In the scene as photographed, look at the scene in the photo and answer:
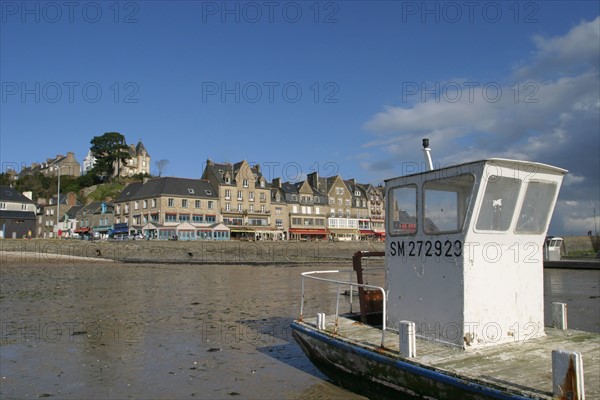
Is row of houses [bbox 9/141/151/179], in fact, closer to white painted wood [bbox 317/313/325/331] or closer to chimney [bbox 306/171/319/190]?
chimney [bbox 306/171/319/190]

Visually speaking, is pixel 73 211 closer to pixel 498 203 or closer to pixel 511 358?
pixel 498 203

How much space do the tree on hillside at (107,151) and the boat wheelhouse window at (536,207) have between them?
4752 inches

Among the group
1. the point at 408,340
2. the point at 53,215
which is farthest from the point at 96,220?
the point at 408,340

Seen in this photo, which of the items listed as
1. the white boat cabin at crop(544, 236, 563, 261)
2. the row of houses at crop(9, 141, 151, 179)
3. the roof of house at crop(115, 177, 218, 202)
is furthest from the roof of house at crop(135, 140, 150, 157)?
the white boat cabin at crop(544, 236, 563, 261)

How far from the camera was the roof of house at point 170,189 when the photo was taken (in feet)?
257

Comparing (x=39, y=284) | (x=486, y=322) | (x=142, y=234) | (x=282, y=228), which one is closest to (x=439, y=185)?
(x=486, y=322)

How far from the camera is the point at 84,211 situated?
95375 millimetres

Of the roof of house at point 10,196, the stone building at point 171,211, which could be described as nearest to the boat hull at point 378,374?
the stone building at point 171,211

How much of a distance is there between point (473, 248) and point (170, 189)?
74820 millimetres

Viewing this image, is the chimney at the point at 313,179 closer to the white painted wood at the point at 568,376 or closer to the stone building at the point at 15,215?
the stone building at the point at 15,215

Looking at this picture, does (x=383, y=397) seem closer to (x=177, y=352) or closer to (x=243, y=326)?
(x=177, y=352)

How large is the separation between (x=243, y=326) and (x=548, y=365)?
9442 millimetres

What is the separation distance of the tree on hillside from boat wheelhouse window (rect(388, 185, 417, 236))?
392 feet

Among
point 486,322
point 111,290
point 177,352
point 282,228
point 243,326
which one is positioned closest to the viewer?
point 486,322
